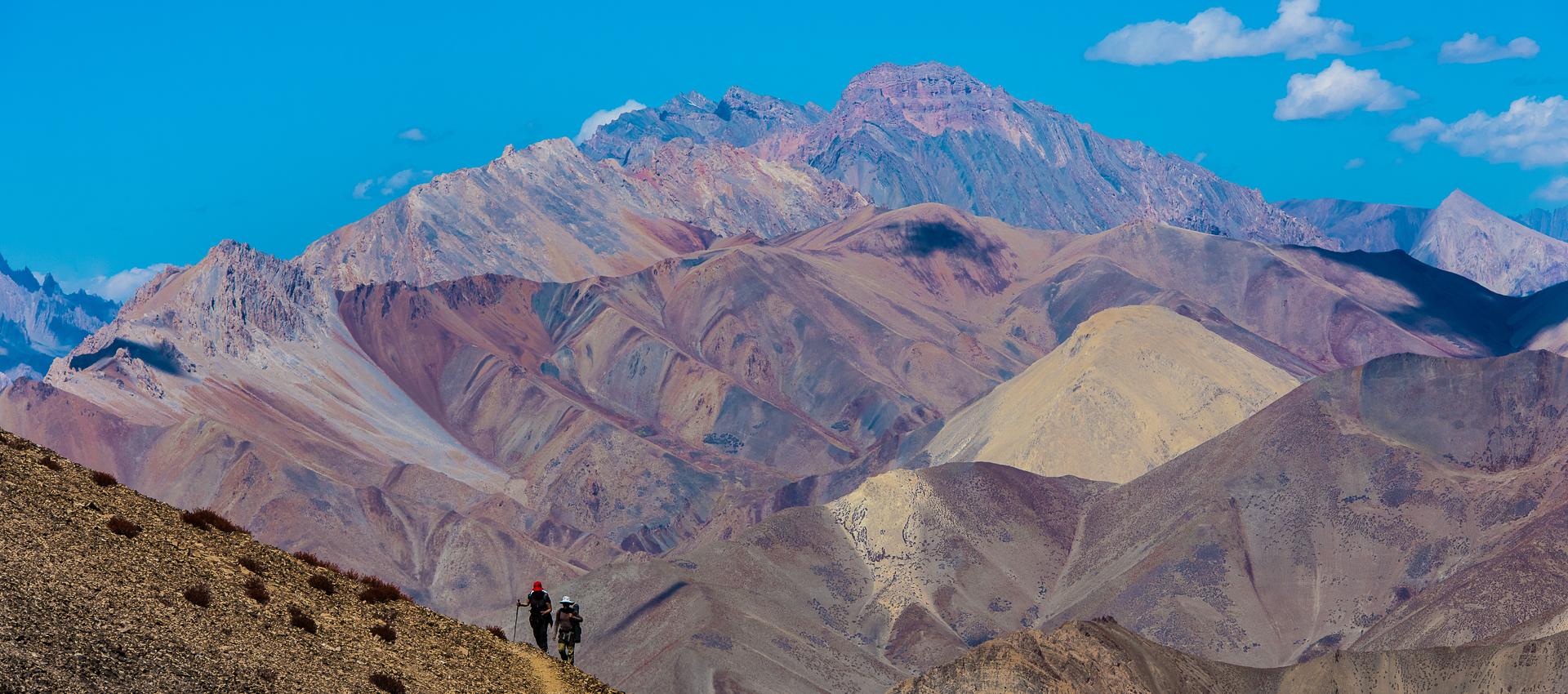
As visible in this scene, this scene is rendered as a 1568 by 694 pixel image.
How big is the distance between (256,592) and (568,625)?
6161mm

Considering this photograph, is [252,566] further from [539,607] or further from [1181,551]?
[1181,551]

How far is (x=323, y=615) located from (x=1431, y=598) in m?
118

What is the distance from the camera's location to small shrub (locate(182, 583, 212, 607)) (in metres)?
25.6

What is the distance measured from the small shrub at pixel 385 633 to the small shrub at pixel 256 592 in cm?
168

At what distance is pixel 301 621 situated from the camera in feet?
87.8

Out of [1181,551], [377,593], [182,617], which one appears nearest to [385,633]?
[377,593]

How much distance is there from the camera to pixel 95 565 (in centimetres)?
2527

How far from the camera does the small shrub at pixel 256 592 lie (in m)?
26.8

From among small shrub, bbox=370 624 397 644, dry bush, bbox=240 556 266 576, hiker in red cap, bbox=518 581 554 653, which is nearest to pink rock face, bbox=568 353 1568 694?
hiker in red cap, bbox=518 581 554 653

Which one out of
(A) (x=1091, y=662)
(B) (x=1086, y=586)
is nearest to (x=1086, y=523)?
(B) (x=1086, y=586)

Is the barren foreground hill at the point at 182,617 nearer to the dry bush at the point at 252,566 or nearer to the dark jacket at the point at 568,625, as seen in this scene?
the dry bush at the point at 252,566

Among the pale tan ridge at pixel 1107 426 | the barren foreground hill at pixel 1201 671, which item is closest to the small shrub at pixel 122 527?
the barren foreground hill at pixel 1201 671

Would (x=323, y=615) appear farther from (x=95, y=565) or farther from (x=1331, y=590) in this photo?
(x=1331, y=590)

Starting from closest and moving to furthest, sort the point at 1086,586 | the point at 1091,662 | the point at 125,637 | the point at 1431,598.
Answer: the point at 125,637 → the point at 1091,662 → the point at 1431,598 → the point at 1086,586
